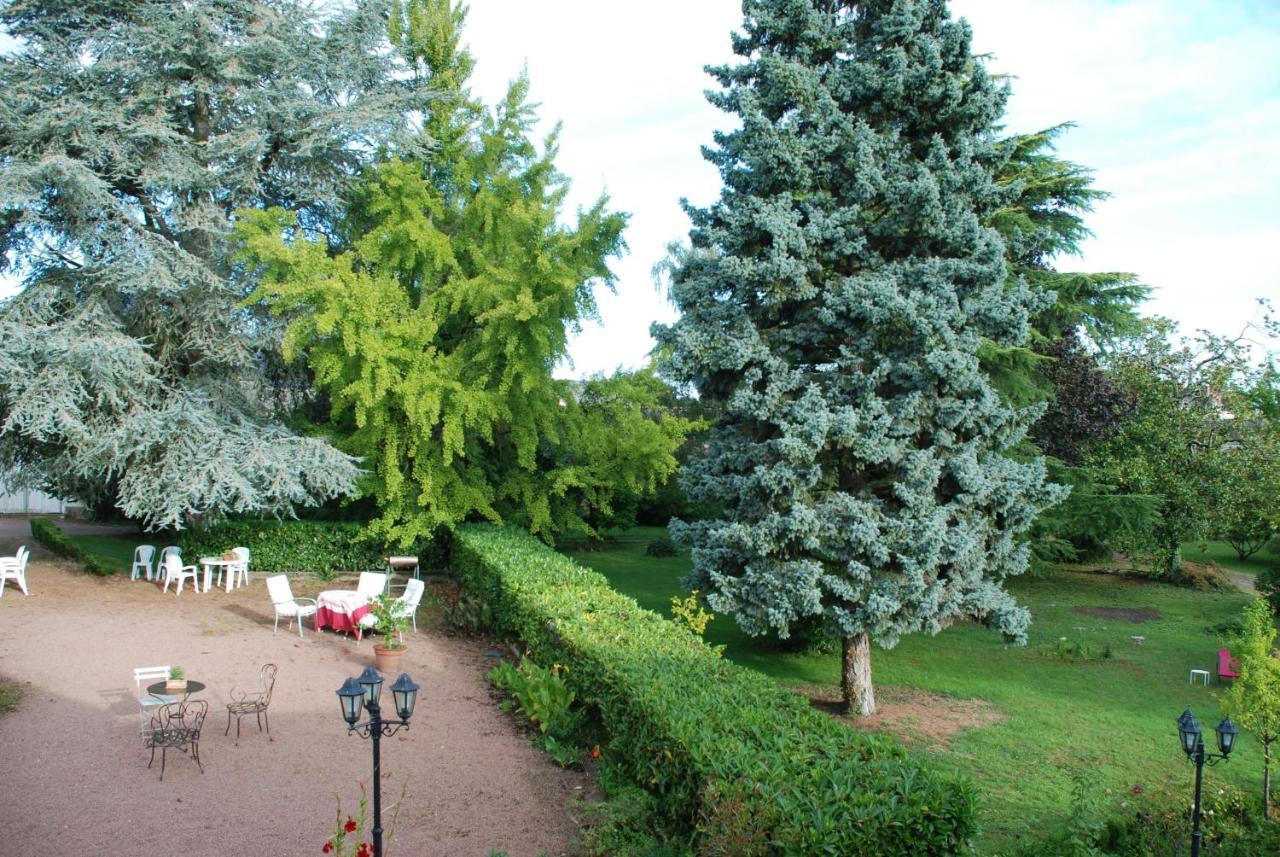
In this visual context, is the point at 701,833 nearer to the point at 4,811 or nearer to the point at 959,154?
the point at 4,811

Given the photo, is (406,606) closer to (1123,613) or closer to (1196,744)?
(1196,744)

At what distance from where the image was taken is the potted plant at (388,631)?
38.7 ft

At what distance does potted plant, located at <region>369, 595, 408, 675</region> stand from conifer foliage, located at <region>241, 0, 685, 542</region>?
15.3ft

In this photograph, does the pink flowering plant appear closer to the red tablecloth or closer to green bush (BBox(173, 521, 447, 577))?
the red tablecloth

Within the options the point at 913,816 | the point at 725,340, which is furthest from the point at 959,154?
the point at 913,816

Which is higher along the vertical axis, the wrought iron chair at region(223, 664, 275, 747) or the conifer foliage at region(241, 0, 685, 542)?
the conifer foliage at region(241, 0, 685, 542)

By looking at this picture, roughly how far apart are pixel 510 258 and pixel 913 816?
1346cm

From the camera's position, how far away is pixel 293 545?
1875 centimetres

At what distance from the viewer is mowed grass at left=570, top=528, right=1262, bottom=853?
8.77 m

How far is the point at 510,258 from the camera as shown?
54.5ft

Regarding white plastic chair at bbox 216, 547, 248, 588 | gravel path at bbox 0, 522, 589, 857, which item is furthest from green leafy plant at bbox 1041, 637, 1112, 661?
white plastic chair at bbox 216, 547, 248, 588

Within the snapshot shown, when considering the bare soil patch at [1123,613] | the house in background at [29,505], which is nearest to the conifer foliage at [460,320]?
the bare soil patch at [1123,613]

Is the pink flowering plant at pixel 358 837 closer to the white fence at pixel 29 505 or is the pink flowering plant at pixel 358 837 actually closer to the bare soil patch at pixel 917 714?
the bare soil patch at pixel 917 714

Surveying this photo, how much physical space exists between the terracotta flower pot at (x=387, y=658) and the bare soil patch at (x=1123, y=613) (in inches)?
561
